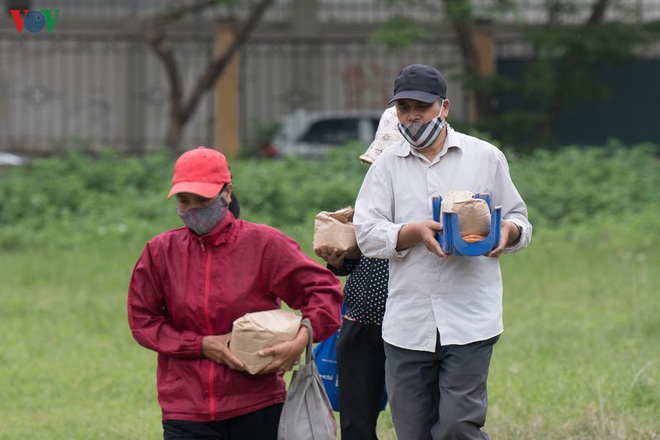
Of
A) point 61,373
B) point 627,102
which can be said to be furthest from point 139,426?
A: point 627,102

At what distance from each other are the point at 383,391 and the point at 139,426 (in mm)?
2170

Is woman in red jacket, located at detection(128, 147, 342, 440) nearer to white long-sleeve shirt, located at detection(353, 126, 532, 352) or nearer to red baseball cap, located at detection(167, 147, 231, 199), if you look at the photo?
red baseball cap, located at detection(167, 147, 231, 199)

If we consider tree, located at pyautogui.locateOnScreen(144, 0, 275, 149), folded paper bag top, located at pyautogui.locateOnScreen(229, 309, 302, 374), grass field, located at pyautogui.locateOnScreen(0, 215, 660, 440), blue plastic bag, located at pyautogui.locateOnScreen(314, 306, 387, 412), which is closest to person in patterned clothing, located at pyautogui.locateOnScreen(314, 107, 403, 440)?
blue plastic bag, located at pyautogui.locateOnScreen(314, 306, 387, 412)

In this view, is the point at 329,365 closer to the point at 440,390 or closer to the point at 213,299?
the point at 440,390

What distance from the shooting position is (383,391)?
17.6 ft

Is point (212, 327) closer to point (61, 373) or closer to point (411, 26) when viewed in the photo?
point (61, 373)

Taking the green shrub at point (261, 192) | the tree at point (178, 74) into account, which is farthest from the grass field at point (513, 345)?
the tree at point (178, 74)

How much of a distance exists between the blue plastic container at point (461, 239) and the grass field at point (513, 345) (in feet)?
7.42

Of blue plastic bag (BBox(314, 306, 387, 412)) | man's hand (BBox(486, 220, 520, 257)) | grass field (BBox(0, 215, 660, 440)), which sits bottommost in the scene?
grass field (BBox(0, 215, 660, 440))

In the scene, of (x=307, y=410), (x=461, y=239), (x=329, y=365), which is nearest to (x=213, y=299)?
(x=307, y=410)

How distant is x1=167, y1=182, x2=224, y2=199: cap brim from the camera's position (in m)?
4.28

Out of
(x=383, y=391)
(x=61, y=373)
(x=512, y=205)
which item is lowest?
(x=61, y=373)

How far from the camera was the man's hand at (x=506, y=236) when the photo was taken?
14.5 ft

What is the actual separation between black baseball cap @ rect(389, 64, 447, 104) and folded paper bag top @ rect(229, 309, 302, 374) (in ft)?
3.20
